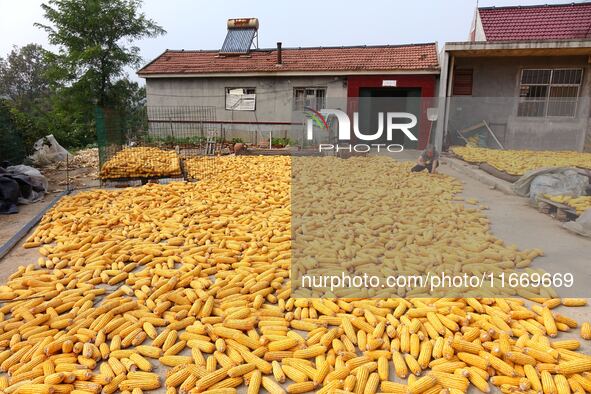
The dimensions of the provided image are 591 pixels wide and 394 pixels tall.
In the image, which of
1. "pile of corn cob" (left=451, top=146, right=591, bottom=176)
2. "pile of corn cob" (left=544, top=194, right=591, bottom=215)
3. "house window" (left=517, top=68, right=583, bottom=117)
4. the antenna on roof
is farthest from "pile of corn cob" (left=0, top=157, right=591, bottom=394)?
the antenna on roof

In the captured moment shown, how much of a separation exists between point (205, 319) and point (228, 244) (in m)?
1.41

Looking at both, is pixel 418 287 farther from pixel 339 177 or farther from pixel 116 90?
pixel 116 90

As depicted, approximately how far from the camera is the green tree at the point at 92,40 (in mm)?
18234

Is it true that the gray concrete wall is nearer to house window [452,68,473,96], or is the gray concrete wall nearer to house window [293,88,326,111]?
house window [293,88,326,111]

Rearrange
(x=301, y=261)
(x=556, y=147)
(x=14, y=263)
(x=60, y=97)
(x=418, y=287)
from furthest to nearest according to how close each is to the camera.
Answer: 1. (x=60, y=97)
2. (x=556, y=147)
3. (x=14, y=263)
4. (x=301, y=261)
5. (x=418, y=287)

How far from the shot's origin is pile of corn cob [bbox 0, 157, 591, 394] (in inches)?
84.7

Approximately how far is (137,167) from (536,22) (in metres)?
16.0

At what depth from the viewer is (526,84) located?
43.4 feet

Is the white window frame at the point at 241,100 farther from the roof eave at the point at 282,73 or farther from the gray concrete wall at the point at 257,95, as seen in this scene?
the roof eave at the point at 282,73

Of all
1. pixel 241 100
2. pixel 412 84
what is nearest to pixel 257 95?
pixel 241 100

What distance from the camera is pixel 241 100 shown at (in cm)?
1595

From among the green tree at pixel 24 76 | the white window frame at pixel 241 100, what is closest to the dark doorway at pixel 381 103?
the white window frame at pixel 241 100

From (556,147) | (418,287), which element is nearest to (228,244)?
(418,287)

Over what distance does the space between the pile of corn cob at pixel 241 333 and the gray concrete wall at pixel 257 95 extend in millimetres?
11664
